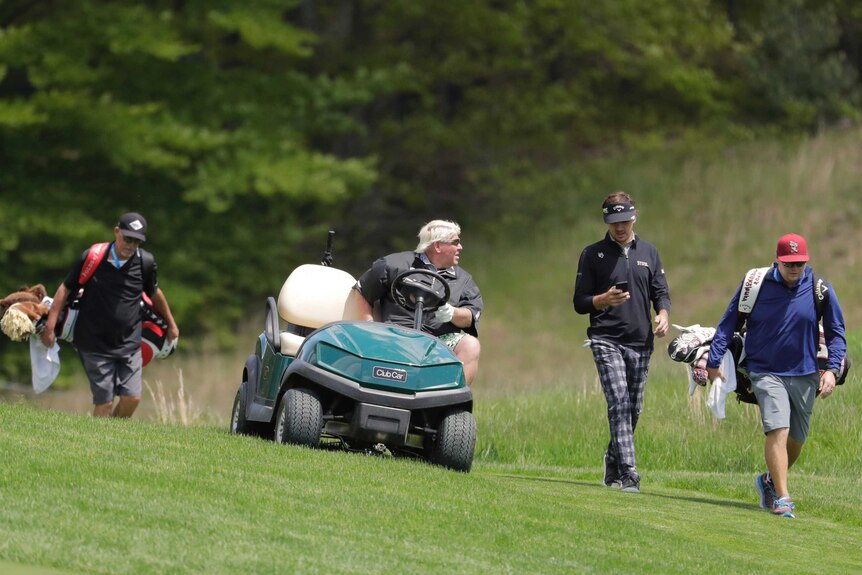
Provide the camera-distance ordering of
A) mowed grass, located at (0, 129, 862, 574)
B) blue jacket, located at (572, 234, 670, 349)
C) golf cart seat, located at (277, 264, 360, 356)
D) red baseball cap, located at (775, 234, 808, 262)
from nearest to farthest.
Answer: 1. mowed grass, located at (0, 129, 862, 574)
2. red baseball cap, located at (775, 234, 808, 262)
3. blue jacket, located at (572, 234, 670, 349)
4. golf cart seat, located at (277, 264, 360, 356)

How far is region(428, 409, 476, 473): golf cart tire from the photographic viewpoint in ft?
33.1

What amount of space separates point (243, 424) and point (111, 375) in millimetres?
1254

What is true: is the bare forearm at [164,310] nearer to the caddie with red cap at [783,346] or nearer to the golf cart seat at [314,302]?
the golf cart seat at [314,302]

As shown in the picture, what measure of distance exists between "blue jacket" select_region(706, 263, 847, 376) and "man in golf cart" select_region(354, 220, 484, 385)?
1.63m

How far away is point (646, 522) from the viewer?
9.08 m

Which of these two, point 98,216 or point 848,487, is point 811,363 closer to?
point 848,487

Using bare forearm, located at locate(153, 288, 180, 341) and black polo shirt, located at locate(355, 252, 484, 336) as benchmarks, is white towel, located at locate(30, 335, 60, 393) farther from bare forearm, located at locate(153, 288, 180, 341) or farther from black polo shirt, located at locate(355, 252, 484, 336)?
black polo shirt, located at locate(355, 252, 484, 336)

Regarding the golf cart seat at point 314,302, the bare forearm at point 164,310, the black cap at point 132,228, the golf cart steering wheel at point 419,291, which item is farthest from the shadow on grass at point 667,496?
the black cap at point 132,228

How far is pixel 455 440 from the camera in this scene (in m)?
10.1

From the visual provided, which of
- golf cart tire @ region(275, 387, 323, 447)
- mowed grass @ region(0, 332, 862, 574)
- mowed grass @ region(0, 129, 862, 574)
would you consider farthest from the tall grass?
golf cart tire @ region(275, 387, 323, 447)

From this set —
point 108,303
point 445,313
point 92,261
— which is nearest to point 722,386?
point 445,313

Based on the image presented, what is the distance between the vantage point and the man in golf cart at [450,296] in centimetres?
1071

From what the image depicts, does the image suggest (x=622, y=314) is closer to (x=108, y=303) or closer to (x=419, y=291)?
(x=419, y=291)

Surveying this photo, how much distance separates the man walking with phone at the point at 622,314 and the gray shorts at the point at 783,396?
97 centimetres
